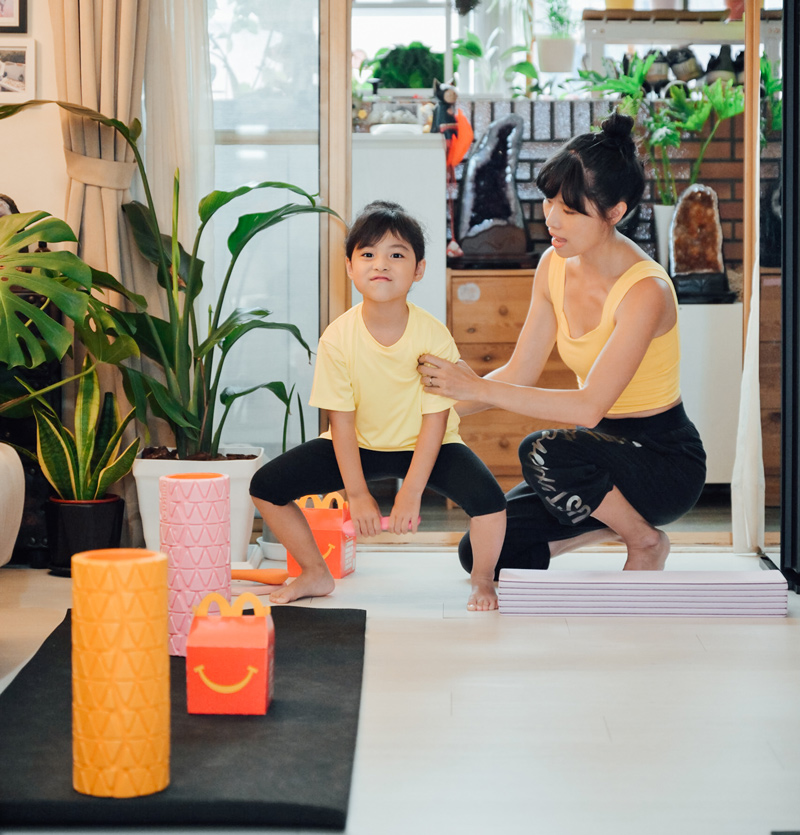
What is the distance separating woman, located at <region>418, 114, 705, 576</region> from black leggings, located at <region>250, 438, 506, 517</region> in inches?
5.7

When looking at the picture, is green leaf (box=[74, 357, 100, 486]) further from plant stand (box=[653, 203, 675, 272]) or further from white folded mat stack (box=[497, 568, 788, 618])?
plant stand (box=[653, 203, 675, 272])

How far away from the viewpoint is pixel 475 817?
121 cm

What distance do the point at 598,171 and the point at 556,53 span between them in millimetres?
2193

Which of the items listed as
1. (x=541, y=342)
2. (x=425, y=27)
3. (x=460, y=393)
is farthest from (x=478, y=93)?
(x=460, y=393)

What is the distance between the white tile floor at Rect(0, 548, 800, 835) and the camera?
1229 millimetres

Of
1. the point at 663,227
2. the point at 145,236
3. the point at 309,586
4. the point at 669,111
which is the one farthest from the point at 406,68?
the point at 309,586

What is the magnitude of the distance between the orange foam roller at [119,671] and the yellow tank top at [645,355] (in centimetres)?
129

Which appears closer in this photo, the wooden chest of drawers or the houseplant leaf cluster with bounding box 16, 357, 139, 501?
the houseplant leaf cluster with bounding box 16, 357, 139, 501

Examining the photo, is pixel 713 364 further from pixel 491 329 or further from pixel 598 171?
pixel 598 171

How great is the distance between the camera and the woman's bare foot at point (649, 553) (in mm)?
2330

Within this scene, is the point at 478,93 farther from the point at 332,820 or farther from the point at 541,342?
the point at 332,820

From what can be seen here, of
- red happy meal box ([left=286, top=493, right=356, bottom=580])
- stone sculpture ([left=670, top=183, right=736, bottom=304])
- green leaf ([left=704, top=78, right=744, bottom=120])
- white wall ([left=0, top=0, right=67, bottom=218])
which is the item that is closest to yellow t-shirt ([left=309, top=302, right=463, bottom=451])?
red happy meal box ([left=286, top=493, right=356, bottom=580])

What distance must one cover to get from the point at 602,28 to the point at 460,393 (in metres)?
2.63

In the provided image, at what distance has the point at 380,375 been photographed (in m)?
2.20
